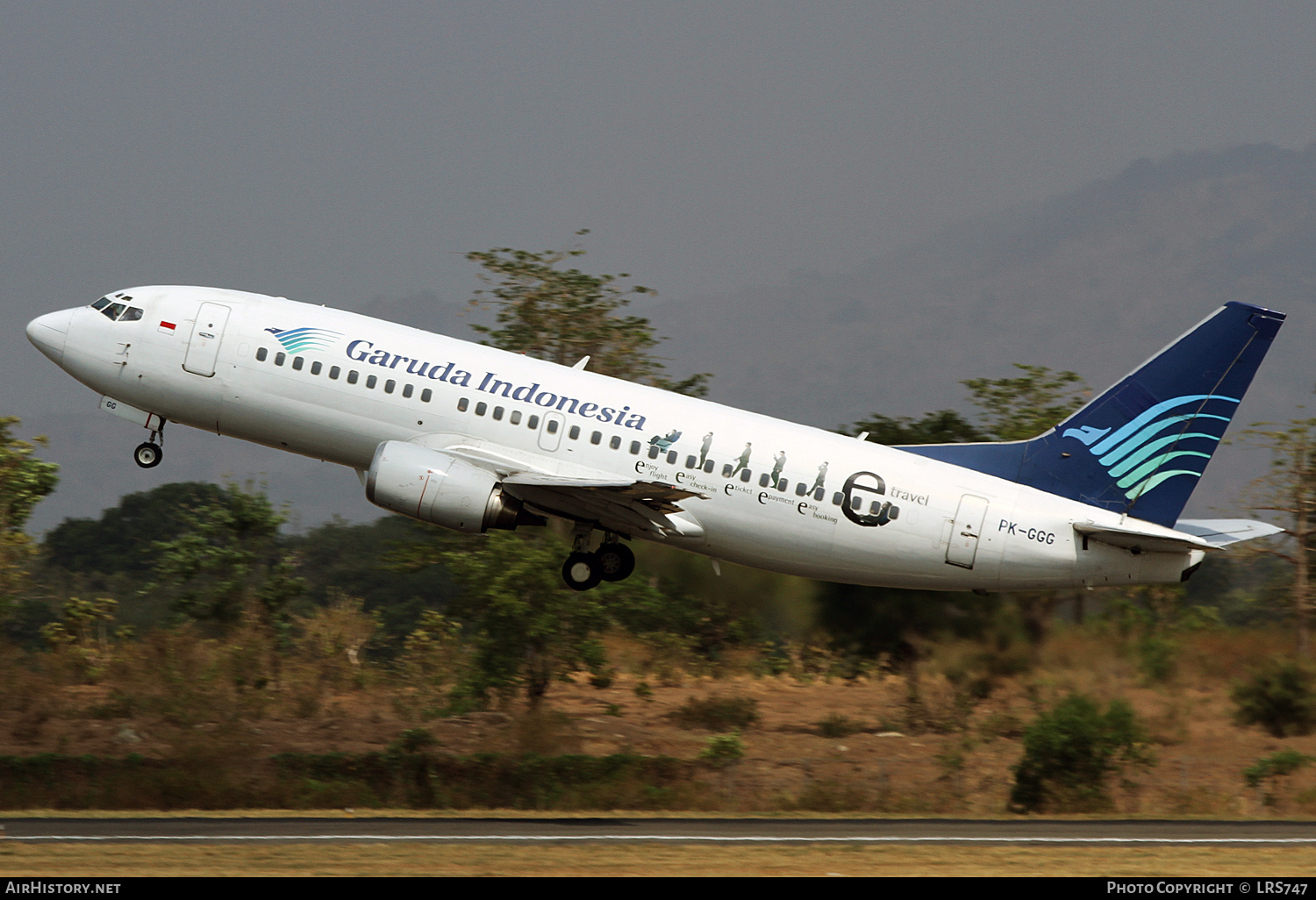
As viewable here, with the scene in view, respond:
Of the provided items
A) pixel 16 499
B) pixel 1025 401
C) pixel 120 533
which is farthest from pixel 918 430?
pixel 120 533

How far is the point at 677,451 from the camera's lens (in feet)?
99.5

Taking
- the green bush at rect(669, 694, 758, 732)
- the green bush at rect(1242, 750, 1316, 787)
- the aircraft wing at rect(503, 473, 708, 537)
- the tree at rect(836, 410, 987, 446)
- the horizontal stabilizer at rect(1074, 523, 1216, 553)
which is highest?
the tree at rect(836, 410, 987, 446)

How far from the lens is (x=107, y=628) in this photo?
5791 centimetres

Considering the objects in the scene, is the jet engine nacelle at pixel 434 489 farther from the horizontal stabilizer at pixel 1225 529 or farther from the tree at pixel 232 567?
the tree at pixel 232 567

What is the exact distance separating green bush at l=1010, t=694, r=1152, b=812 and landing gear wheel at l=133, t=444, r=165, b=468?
2616cm

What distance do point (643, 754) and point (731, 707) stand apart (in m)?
4.50

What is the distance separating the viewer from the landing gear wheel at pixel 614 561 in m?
31.5

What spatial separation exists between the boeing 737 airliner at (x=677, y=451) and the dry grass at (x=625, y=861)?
6125 millimetres

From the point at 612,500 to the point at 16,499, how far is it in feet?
117

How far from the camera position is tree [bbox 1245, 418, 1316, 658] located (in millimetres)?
50312

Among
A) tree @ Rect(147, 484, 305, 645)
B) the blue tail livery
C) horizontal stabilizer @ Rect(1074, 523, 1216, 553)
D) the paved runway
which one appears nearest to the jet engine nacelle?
the paved runway

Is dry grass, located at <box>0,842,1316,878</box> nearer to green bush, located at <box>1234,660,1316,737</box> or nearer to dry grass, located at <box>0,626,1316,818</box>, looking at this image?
dry grass, located at <box>0,626,1316,818</box>
